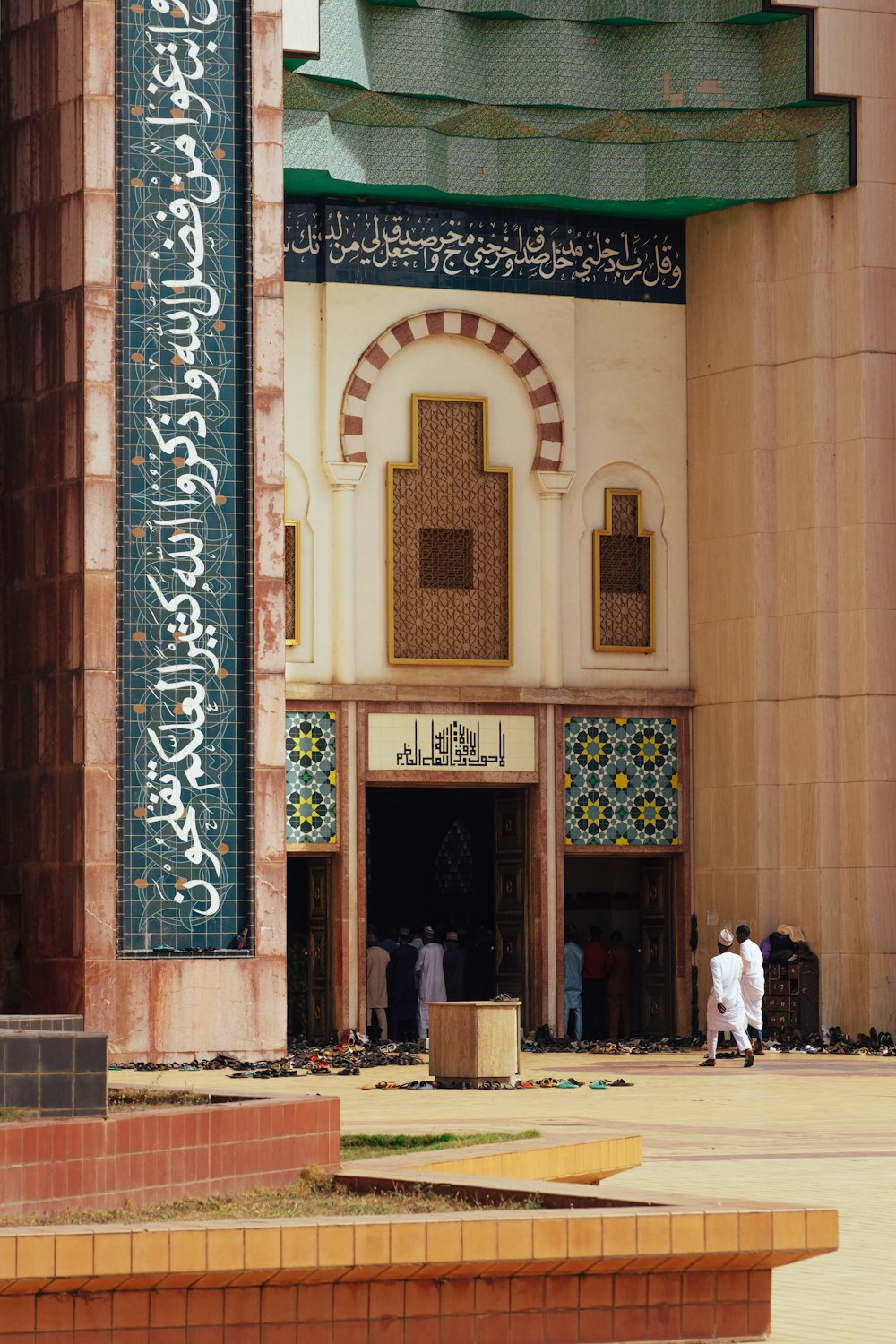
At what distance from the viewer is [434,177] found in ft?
70.7

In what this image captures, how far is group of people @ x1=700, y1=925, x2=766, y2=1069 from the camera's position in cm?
1856

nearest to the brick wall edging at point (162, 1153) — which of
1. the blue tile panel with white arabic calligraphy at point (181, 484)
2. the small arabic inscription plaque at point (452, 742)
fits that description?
the blue tile panel with white arabic calligraphy at point (181, 484)

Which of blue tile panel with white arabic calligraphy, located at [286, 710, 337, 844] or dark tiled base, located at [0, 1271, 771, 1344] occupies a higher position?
blue tile panel with white arabic calligraphy, located at [286, 710, 337, 844]

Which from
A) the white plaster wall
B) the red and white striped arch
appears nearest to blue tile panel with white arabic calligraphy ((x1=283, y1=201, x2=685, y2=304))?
the white plaster wall

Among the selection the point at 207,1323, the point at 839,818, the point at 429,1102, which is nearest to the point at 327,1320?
the point at 207,1323

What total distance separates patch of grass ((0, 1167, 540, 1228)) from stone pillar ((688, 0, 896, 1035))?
13.6m

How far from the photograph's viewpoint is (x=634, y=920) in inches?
945

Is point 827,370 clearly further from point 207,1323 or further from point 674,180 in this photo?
point 207,1323

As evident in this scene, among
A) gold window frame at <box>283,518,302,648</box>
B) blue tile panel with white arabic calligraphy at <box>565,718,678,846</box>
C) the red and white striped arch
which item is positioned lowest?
blue tile panel with white arabic calligraphy at <box>565,718,678,846</box>

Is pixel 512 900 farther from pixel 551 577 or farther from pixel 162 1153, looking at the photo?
pixel 162 1153

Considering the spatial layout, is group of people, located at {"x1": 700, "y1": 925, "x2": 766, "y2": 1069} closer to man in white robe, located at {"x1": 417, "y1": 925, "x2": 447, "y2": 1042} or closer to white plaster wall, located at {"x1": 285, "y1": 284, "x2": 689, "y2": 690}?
man in white robe, located at {"x1": 417, "y1": 925, "x2": 447, "y2": 1042}

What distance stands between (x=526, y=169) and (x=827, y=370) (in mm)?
3104

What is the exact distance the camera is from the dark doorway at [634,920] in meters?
22.7

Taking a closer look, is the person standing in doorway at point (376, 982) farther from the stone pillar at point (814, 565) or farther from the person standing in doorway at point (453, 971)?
the stone pillar at point (814, 565)
